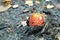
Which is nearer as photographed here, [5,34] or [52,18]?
[5,34]

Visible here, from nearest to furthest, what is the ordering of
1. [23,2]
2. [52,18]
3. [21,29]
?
1. [21,29]
2. [52,18]
3. [23,2]

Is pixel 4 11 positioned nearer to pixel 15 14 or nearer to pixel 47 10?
pixel 15 14

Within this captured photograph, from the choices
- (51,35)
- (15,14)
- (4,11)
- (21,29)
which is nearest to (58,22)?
(51,35)

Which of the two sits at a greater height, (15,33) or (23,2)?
(23,2)

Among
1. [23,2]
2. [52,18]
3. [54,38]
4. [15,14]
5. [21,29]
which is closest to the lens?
[54,38]

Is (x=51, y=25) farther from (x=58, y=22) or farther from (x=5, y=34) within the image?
(x=5, y=34)

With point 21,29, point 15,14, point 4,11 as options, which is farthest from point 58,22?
point 4,11

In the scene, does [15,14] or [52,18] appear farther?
[15,14]

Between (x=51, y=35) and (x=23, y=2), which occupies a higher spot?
(x=23, y=2)

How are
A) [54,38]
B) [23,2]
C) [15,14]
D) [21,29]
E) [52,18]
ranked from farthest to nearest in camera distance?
[23,2]
[15,14]
[52,18]
[21,29]
[54,38]
